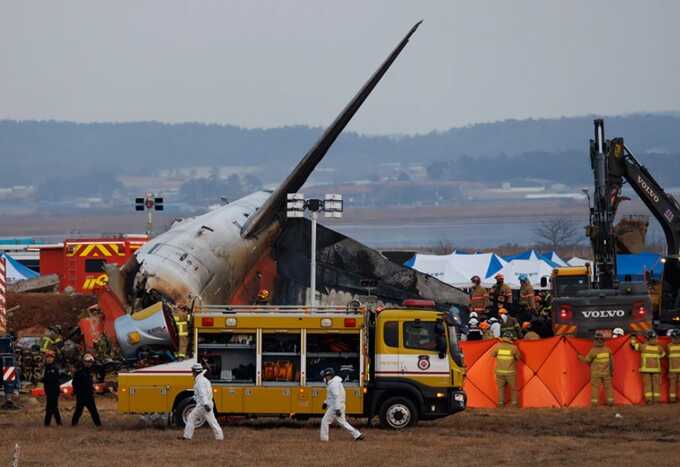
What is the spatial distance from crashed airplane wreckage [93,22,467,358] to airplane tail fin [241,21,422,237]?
0.10 feet

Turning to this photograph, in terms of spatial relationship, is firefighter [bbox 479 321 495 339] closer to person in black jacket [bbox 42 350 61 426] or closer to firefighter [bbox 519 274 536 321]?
firefighter [bbox 519 274 536 321]

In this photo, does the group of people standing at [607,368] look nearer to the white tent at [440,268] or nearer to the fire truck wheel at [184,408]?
the fire truck wheel at [184,408]

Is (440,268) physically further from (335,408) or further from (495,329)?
(335,408)

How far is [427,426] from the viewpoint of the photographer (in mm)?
28438

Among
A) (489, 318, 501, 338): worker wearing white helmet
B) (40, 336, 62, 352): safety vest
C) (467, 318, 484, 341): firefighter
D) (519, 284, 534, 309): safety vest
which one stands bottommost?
(40, 336, 62, 352): safety vest

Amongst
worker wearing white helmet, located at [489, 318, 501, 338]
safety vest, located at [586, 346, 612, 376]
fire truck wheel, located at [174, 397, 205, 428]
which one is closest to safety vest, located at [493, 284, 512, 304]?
worker wearing white helmet, located at [489, 318, 501, 338]

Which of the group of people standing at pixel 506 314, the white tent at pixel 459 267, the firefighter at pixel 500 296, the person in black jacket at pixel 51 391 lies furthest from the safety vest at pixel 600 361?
the white tent at pixel 459 267

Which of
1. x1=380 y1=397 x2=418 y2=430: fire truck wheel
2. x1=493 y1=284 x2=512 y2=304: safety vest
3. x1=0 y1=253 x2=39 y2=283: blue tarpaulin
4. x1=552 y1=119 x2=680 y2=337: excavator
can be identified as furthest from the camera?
x1=0 y1=253 x2=39 y2=283: blue tarpaulin

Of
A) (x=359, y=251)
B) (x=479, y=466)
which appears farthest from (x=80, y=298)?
(x=479, y=466)

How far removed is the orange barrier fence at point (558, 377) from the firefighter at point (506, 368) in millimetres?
269

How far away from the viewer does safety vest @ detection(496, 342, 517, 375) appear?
104 ft

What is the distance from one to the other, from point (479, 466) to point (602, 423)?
21.6ft

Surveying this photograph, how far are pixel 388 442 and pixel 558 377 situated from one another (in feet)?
25.0

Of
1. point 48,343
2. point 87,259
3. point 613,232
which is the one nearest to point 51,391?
point 48,343
